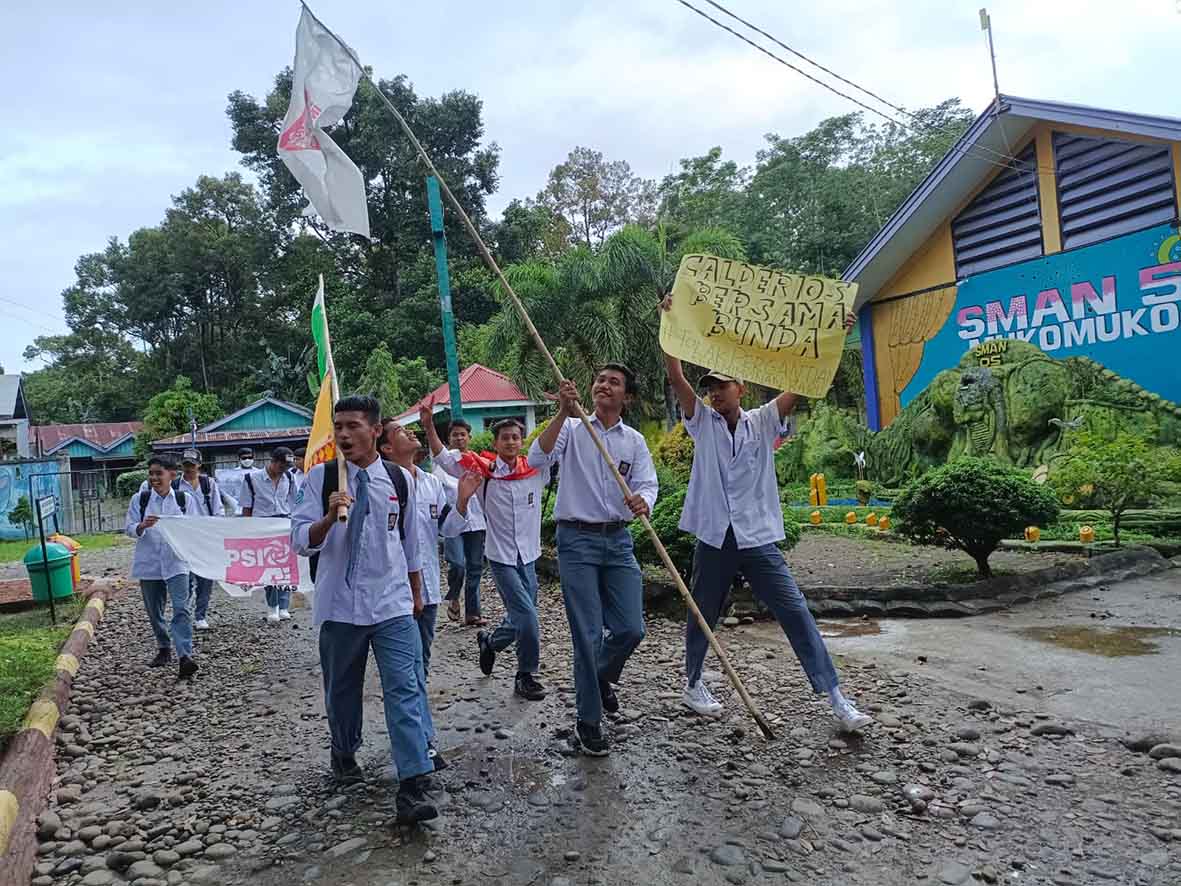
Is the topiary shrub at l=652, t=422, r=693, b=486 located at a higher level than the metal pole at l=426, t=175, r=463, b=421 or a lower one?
lower

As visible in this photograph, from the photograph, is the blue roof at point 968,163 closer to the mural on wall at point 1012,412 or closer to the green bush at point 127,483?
the mural on wall at point 1012,412

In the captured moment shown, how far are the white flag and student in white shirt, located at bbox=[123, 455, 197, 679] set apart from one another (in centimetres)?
339

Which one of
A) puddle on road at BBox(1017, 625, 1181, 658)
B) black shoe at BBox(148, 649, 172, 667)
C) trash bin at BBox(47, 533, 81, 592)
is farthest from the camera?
trash bin at BBox(47, 533, 81, 592)

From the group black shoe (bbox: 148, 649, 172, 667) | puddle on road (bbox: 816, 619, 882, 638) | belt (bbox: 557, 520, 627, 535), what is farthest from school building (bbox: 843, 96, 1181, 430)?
black shoe (bbox: 148, 649, 172, 667)

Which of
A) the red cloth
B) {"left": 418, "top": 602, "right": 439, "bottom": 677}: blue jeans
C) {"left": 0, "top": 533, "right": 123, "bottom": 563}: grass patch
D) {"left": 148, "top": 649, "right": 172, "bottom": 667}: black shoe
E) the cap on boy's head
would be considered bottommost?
{"left": 148, "top": 649, "right": 172, "bottom": 667}: black shoe

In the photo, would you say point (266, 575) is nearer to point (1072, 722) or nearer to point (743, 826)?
point (743, 826)

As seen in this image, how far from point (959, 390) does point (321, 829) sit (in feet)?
42.7

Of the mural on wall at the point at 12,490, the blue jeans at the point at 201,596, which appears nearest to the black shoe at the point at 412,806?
the blue jeans at the point at 201,596

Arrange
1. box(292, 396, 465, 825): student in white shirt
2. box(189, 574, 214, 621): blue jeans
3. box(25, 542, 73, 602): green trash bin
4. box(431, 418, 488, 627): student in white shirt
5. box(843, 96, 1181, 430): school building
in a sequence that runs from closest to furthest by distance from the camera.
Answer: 1. box(292, 396, 465, 825): student in white shirt
2. box(431, 418, 488, 627): student in white shirt
3. box(189, 574, 214, 621): blue jeans
4. box(25, 542, 73, 602): green trash bin
5. box(843, 96, 1181, 430): school building

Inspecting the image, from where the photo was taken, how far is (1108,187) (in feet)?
41.9

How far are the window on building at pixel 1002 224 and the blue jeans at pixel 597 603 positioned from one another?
1232 centimetres

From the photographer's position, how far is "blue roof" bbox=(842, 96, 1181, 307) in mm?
11898

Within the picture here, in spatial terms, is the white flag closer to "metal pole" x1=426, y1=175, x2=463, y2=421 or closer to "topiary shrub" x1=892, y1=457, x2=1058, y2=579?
"metal pole" x1=426, y1=175, x2=463, y2=421

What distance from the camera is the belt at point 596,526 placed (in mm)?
4414
